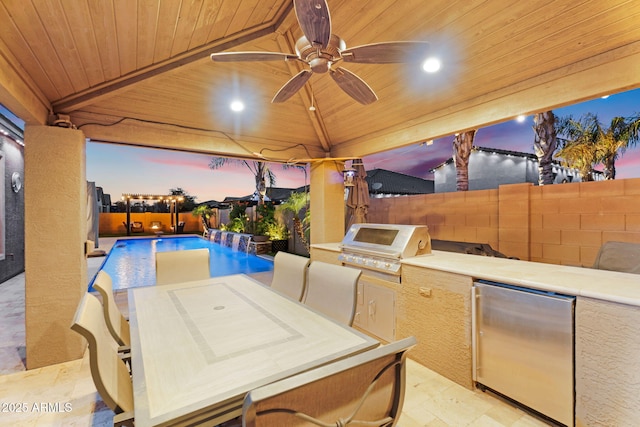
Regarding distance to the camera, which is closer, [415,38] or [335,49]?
[335,49]

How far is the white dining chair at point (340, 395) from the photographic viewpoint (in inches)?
27.5

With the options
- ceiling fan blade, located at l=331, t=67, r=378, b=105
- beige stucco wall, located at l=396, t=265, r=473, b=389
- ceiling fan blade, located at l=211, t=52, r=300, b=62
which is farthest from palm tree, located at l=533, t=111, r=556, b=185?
ceiling fan blade, located at l=211, t=52, r=300, b=62

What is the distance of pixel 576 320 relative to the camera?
174cm

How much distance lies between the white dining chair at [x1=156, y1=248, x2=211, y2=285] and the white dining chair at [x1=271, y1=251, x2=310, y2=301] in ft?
2.68

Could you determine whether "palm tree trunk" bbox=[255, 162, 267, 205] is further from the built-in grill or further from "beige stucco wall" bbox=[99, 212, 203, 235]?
the built-in grill

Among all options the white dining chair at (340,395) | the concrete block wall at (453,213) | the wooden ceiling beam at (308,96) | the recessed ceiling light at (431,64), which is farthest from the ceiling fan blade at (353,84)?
the concrete block wall at (453,213)

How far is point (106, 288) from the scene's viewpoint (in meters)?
2.01

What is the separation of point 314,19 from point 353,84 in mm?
704

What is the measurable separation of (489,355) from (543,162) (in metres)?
5.41

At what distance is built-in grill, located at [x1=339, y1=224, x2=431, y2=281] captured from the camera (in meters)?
2.93

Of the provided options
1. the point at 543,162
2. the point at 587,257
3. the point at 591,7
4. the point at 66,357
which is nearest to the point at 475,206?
the point at 587,257

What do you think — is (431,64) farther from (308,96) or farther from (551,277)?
(551,277)

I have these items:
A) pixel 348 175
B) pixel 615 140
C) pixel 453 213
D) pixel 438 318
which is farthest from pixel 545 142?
pixel 438 318

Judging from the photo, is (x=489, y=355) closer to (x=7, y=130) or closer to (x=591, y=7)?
(x=591, y=7)
